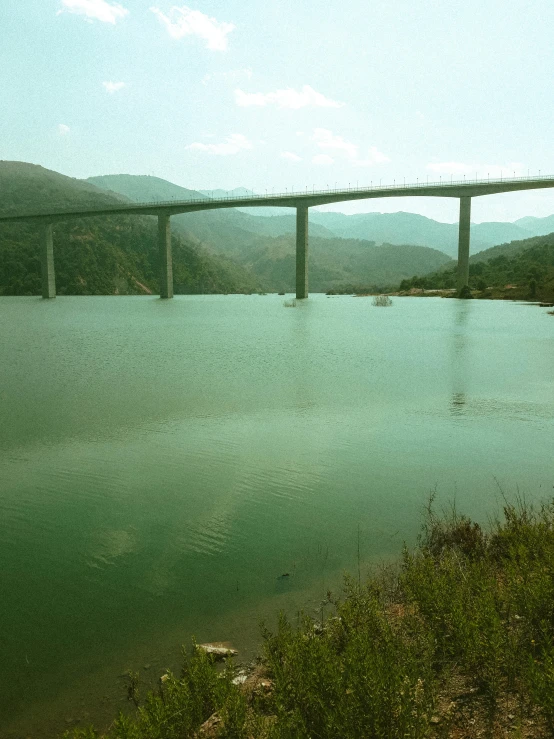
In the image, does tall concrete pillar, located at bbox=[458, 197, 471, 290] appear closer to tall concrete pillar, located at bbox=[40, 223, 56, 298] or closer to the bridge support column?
the bridge support column

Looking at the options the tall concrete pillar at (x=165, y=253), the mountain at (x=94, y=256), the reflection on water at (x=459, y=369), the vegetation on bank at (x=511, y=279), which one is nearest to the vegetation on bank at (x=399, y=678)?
the reflection on water at (x=459, y=369)

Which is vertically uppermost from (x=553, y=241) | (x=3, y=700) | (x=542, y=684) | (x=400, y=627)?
(x=553, y=241)

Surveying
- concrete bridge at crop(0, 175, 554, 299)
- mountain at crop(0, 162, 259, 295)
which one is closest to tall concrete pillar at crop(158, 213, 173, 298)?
concrete bridge at crop(0, 175, 554, 299)

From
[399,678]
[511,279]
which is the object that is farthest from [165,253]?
[399,678]

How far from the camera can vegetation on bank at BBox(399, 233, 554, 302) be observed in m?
64.9

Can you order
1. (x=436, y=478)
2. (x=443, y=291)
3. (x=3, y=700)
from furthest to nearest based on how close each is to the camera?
1. (x=443, y=291)
2. (x=436, y=478)
3. (x=3, y=700)

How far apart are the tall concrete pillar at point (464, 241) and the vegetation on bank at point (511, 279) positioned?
2.10 meters

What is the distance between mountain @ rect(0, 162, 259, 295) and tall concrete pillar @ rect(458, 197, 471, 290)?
58.1 m

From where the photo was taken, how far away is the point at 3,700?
365cm

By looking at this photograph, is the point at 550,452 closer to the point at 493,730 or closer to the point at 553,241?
the point at 493,730

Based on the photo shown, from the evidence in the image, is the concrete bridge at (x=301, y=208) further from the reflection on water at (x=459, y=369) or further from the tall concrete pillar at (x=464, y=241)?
the reflection on water at (x=459, y=369)

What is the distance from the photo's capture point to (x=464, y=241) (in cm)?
7450

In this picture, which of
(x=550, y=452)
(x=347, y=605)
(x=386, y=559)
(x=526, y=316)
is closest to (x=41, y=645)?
(x=347, y=605)

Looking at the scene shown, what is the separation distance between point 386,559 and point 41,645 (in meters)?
3.00
